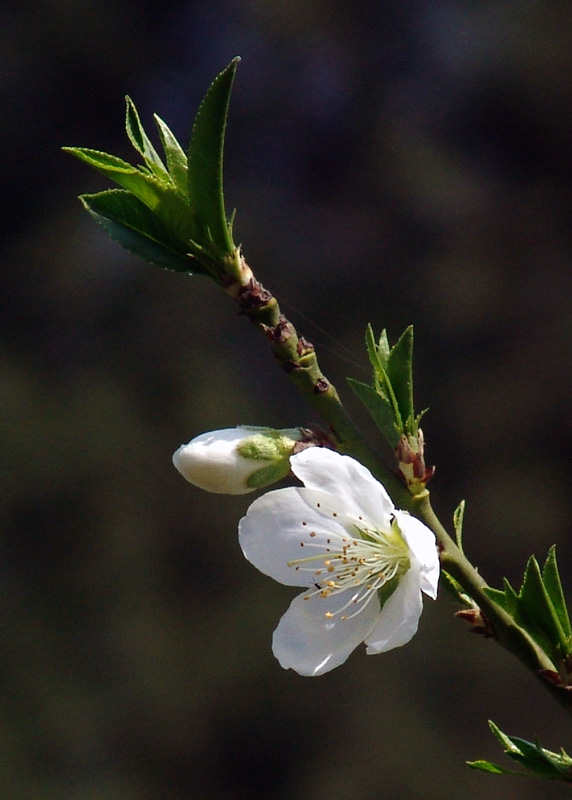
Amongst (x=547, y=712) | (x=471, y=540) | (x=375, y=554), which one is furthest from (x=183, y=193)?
(x=547, y=712)

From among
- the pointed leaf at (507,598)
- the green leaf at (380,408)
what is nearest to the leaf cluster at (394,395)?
the green leaf at (380,408)

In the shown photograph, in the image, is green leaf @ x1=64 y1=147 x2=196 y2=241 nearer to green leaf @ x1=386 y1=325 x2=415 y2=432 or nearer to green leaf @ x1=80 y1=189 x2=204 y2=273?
green leaf @ x1=80 y1=189 x2=204 y2=273

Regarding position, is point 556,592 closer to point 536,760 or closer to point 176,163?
point 536,760

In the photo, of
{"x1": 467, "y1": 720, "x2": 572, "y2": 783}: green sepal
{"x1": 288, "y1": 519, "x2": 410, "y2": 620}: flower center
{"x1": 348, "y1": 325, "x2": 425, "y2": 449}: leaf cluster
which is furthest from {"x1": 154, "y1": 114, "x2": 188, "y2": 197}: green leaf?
{"x1": 467, "y1": 720, "x2": 572, "y2": 783}: green sepal

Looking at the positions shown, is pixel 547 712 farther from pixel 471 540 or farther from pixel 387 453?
pixel 387 453

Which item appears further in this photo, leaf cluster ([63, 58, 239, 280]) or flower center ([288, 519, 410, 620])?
flower center ([288, 519, 410, 620])

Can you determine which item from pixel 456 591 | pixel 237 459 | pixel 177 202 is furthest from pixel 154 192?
pixel 456 591
